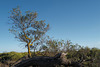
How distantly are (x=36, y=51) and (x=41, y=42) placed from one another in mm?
1906

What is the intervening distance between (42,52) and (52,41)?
9.33 ft

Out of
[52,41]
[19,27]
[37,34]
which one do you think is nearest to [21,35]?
[19,27]

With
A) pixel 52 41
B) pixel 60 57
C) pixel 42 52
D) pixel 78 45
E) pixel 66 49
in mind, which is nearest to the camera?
pixel 60 57

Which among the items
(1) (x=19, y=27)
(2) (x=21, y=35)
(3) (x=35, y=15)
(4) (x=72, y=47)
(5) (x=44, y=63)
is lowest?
(5) (x=44, y=63)

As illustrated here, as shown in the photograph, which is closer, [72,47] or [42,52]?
[72,47]

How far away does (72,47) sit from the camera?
16.1m

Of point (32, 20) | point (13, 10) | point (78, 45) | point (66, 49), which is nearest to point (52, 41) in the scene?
point (66, 49)

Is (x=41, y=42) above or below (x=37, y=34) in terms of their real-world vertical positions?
below

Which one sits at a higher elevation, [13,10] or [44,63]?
[13,10]

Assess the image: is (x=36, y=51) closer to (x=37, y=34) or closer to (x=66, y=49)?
(x=37, y=34)

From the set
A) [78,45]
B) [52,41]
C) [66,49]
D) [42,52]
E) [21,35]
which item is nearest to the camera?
[78,45]

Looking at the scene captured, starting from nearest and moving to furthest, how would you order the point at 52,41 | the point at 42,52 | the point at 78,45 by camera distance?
the point at 78,45 → the point at 52,41 → the point at 42,52

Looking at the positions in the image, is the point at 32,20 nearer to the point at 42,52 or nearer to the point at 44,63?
the point at 42,52

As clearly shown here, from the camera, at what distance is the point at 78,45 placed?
15.6 meters
